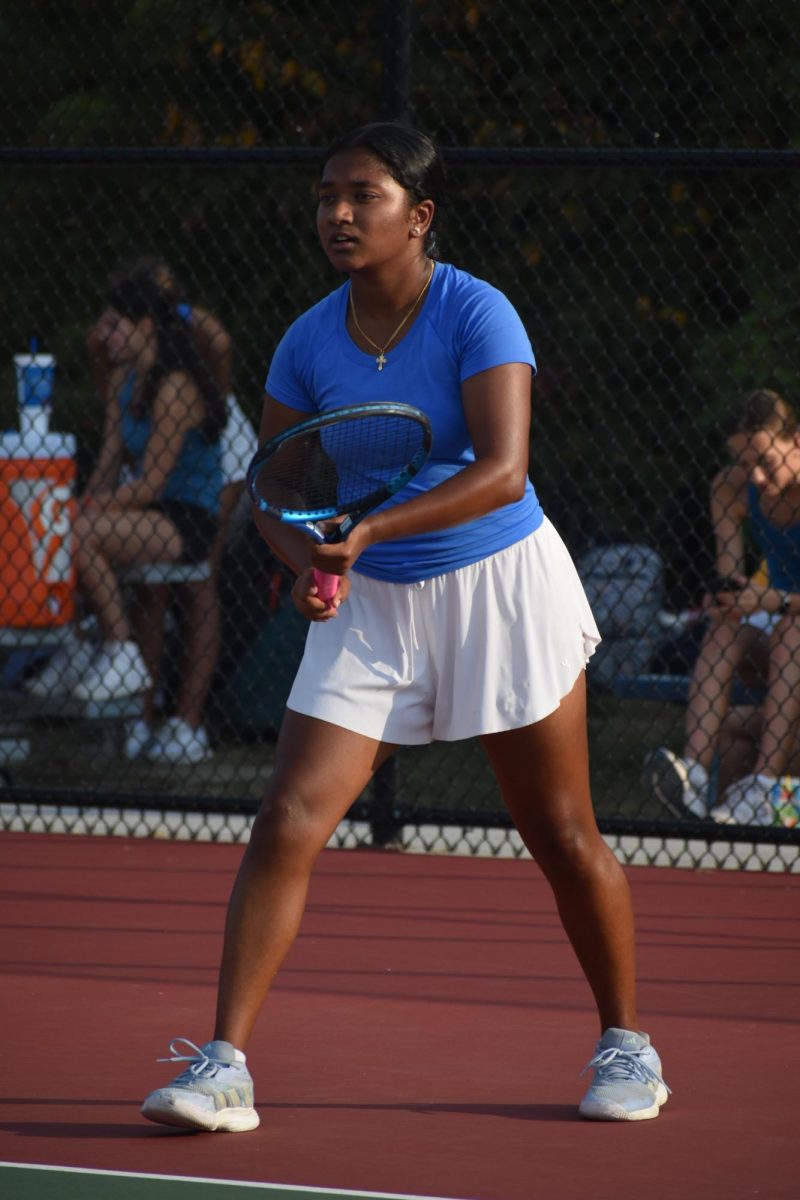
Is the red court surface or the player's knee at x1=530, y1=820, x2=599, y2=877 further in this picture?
the player's knee at x1=530, y1=820, x2=599, y2=877

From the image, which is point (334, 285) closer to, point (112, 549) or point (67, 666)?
point (112, 549)

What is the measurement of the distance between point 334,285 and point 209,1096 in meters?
6.83

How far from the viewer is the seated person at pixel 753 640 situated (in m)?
6.53

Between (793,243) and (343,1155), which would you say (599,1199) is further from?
(793,243)

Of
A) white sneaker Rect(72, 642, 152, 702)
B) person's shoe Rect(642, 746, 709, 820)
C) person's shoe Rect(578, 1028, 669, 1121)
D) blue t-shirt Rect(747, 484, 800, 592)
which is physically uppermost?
blue t-shirt Rect(747, 484, 800, 592)

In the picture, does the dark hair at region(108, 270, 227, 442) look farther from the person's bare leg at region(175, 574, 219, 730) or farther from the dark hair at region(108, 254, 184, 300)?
the person's bare leg at region(175, 574, 219, 730)

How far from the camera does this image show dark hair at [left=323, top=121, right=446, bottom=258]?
347 centimetres

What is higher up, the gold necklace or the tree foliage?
the tree foliage

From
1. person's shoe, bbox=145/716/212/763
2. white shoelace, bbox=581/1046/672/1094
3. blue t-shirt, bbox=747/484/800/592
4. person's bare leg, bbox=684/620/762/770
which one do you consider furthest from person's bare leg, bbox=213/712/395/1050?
person's shoe, bbox=145/716/212/763

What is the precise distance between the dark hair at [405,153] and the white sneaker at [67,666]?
459 cm

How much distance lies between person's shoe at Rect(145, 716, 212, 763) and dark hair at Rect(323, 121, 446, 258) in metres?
4.41

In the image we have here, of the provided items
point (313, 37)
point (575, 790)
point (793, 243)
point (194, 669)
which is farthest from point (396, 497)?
point (313, 37)

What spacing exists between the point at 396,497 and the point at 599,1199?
1.26 meters

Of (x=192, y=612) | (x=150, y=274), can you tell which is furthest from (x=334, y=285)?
(x=192, y=612)
